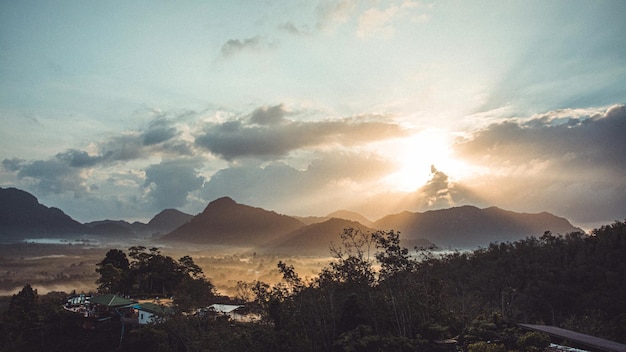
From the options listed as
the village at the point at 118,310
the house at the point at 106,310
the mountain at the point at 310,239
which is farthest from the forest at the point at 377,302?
the mountain at the point at 310,239

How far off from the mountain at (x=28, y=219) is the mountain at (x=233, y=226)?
133ft

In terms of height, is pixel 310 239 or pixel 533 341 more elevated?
pixel 310 239

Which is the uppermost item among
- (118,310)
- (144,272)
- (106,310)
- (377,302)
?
(377,302)

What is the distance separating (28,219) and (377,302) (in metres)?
180

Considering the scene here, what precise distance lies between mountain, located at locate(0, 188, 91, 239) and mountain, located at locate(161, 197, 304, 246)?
4058 cm

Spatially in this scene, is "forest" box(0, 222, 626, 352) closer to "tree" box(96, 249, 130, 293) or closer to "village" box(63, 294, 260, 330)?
"tree" box(96, 249, 130, 293)

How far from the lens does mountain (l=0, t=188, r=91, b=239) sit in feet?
497

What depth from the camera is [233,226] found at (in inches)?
6978

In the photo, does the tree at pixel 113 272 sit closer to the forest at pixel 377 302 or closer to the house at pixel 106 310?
the forest at pixel 377 302

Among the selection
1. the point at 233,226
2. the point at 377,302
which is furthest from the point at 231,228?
the point at 377,302

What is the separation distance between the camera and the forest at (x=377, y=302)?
2006cm

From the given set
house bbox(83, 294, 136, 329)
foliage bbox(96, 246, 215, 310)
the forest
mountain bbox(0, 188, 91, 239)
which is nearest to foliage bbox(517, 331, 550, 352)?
the forest

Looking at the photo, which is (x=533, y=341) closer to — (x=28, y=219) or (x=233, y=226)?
(x=233, y=226)

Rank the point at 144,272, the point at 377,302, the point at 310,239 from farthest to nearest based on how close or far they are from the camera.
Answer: the point at 310,239, the point at 144,272, the point at 377,302
